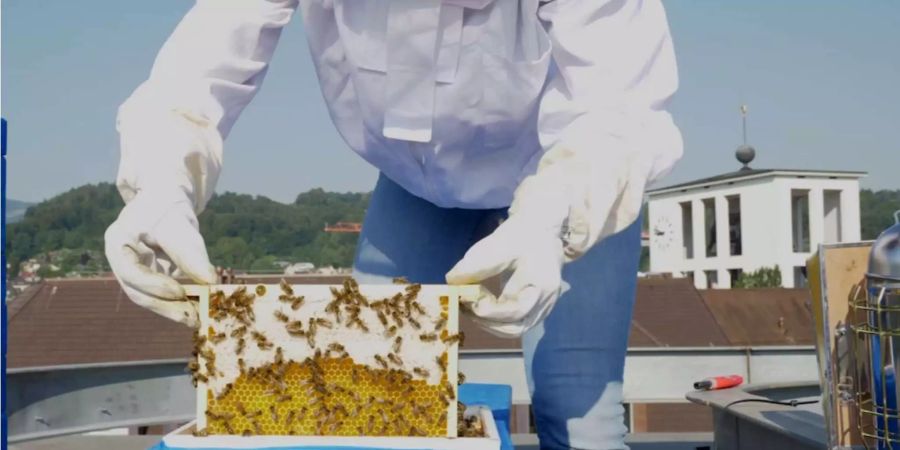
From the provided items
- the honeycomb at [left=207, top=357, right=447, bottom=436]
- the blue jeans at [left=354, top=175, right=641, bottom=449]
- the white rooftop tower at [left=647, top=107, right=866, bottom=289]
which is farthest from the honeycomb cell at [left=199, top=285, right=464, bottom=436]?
Result: the white rooftop tower at [left=647, top=107, right=866, bottom=289]

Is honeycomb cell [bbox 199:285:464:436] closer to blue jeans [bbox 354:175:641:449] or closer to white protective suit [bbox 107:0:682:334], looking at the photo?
white protective suit [bbox 107:0:682:334]

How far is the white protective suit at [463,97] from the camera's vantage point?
177 cm

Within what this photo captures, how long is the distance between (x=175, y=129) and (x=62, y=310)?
86.5 ft

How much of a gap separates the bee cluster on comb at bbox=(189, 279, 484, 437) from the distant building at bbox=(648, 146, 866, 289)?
2059 inches

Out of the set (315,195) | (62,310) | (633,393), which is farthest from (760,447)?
(315,195)

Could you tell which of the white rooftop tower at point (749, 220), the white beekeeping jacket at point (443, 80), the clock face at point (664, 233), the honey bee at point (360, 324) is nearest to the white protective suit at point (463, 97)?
the white beekeeping jacket at point (443, 80)

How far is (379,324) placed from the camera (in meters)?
1.54

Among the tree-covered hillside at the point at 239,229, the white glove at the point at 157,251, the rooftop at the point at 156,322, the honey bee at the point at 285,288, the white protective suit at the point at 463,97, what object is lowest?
the rooftop at the point at 156,322

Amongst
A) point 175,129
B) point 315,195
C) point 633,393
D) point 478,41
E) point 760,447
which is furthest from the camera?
point 315,195

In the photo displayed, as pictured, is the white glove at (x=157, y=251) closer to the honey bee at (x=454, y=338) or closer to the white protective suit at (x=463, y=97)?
the white protective suit at (x=463, y=97)

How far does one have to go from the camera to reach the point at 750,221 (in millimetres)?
54062

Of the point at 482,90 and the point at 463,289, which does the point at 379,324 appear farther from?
the point at 482,90

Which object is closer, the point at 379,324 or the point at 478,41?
the point at 379,324

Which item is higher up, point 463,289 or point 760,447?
point 463,289
